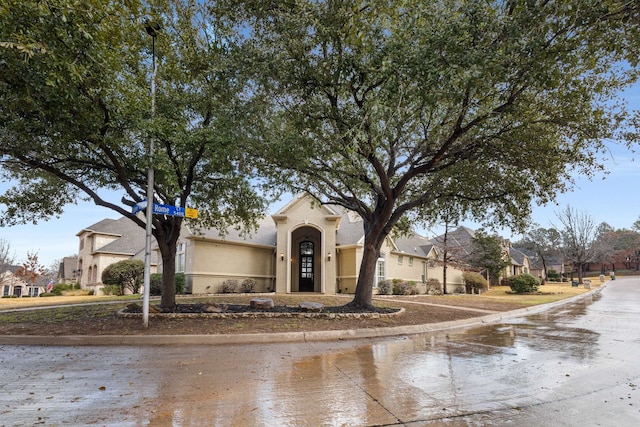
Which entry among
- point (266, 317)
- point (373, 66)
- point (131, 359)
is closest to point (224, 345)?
point (131, 359)

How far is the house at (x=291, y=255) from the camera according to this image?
74.9 feet

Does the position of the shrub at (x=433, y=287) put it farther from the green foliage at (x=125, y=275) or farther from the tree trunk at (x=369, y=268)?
the green foliage at (x=125, y=275)

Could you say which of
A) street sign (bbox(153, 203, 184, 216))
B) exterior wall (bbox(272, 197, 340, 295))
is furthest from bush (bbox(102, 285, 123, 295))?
street sign (bbox(153, 203, 184, 216))

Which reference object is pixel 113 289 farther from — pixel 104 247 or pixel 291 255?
pixel 291 255

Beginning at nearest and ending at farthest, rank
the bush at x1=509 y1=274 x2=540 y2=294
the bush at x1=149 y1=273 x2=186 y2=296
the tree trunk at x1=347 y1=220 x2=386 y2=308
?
the tree trunk at x1=347 y1=220 x2=386 y2=308
the bush at x1=149 y1=273 x2=186 y2=296
the bush at x1=509 y1=274 x2=540 y2=294

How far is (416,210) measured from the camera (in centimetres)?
1694

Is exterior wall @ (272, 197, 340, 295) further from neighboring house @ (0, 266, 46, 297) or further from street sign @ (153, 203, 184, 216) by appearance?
neighboring house @ (0, 266, 46, 297)

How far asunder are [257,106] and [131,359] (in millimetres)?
7783

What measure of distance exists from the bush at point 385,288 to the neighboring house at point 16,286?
44289mm

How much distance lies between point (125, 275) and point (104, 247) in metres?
9.10

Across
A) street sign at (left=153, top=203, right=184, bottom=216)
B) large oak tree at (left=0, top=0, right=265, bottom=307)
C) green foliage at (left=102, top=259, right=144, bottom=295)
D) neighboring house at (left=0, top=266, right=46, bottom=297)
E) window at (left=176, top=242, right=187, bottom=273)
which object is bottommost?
neighboring house at (left=0, top=266, right=46, bottom=297)

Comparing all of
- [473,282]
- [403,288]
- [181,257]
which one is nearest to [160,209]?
[181,257]

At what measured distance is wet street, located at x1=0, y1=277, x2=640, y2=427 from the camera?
4.10 meters

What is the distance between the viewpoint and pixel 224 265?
23391 mm
